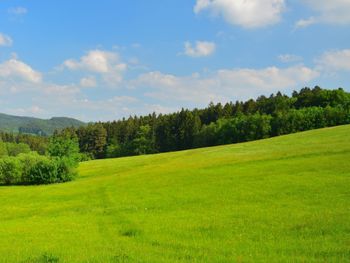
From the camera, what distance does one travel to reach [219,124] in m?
142

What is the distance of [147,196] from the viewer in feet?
121

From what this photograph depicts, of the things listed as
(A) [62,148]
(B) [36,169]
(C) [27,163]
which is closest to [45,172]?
(B) [36,169]

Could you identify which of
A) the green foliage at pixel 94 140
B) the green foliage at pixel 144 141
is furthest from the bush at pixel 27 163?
the green foliage at pixel 94 140

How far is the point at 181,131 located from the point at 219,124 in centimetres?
2283

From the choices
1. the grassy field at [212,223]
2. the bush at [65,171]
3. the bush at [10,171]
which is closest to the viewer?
the grassy field at [212,223]

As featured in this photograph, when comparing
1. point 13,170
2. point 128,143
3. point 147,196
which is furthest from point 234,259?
point 128,143

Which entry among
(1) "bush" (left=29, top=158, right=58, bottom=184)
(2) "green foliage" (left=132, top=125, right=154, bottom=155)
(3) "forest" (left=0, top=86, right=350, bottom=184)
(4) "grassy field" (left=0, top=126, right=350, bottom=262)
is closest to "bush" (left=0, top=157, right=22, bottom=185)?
(3) "forest" (left=0, top=86, right=350, bottom=184)

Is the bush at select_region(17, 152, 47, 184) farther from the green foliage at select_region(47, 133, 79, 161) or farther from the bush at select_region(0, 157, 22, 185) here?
the green foliage at select_region(47, 133, 79, 161)

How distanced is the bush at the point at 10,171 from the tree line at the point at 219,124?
70699 mm

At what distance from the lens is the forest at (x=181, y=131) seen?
278 feet

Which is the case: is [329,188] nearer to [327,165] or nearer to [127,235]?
[327,165]

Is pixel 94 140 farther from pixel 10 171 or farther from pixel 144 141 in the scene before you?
pixel 10 171

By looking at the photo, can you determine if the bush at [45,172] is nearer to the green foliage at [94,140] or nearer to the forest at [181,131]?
the forest at [181,131]

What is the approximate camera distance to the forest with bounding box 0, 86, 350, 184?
8475 centimetres
